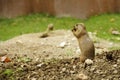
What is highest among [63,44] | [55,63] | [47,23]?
[55,63]

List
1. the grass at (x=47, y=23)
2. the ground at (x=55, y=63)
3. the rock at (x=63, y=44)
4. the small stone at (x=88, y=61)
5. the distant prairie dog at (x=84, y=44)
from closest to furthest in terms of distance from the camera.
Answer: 1. the ground at (x=55, y=63)
2. the small stone at (x=88, y=61)
3. the distant prairie dog at (x=84, y=44)
4. the rock at (x=63, y=44)
5. the grass at (x=47, y=23)

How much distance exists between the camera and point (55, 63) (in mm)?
5793

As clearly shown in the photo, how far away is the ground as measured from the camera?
16.3ft

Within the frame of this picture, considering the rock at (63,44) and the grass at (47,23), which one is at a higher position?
the rock at (63,44)

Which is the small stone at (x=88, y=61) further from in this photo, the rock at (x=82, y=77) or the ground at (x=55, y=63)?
the rock at (x=82, y=77)

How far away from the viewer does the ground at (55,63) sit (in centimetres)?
495

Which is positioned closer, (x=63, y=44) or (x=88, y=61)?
(x=88, y=61)

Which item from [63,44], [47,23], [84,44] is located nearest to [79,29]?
[84,44]

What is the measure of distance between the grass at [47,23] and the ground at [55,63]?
172cm

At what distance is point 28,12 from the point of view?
13750 mm

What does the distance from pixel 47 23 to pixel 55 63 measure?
6.56 m

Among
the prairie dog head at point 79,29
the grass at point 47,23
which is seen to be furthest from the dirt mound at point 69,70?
the grass at point 47,23

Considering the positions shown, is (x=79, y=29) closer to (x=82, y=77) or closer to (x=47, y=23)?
(x=82, y=77)

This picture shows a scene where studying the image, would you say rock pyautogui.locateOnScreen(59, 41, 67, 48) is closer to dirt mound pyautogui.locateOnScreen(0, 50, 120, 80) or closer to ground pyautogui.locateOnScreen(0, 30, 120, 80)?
ground pyautogui.locateOnScreen(0, 30, 120, 80)
